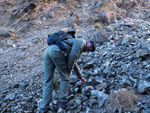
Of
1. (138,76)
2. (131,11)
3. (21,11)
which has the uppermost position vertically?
(21,11)

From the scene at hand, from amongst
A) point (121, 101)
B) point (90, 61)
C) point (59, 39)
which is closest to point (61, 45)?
point (59, 39)

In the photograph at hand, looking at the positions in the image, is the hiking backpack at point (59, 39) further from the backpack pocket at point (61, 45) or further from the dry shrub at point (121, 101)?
the dry shrub at point (121, 101)

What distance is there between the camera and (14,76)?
525 centimetres

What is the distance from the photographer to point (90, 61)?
4.57m

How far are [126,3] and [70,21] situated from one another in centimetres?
411

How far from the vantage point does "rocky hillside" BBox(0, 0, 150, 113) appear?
310 cm

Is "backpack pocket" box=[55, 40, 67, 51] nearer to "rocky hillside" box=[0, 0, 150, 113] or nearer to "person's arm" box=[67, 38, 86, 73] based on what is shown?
"person's arm" box=[67, 38, 86, 73]

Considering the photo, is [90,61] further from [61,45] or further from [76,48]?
[61,45]

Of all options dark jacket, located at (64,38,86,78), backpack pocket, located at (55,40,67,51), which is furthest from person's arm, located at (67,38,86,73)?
backpack pocket, located at (55,40,67,51)

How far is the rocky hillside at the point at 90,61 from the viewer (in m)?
3.10

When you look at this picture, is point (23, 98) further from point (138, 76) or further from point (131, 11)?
point (131, 11)

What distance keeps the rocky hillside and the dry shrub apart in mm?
16

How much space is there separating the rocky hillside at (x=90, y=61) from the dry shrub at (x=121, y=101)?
2cm

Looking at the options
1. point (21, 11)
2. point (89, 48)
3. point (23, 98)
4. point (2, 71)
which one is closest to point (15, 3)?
point (21, 11)
